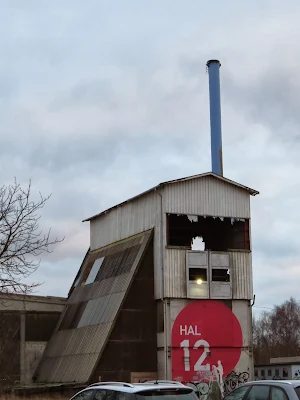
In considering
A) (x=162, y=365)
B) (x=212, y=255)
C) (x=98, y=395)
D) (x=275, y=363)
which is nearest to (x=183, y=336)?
(x=162, y=365)

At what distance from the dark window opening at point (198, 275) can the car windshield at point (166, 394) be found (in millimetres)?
20177

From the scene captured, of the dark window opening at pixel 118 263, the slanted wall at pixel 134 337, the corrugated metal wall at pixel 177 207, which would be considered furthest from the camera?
the dark window opening at pixel 118 263

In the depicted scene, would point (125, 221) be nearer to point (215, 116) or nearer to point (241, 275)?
point (241, 275)

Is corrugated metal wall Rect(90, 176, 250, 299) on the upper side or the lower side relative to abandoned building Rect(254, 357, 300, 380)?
upper

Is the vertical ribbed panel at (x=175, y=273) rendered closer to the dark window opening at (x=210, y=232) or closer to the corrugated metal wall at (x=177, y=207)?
the corrugated metal wall at (x=177, y=207)

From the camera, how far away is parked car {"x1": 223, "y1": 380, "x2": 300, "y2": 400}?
12.4 meters

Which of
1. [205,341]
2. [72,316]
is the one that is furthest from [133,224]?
[205,341]

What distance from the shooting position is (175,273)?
3134 cm

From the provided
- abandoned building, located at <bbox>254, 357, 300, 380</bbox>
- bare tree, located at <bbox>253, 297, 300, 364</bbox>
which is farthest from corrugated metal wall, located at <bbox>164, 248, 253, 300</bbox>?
bare tree, located at <bbox>253, 297, 300, 364</bbox>

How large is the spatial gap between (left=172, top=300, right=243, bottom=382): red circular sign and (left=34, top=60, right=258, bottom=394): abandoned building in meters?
0.05

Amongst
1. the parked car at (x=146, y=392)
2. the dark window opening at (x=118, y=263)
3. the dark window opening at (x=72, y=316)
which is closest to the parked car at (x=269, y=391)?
the parked car at (x=146, y=392)

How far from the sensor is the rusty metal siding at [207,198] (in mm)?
32219

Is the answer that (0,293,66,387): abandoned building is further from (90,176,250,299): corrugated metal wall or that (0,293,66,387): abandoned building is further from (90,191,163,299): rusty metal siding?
(90,176,250,299): corrugated metal wall

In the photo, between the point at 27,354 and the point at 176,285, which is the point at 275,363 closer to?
the point at 176,285
